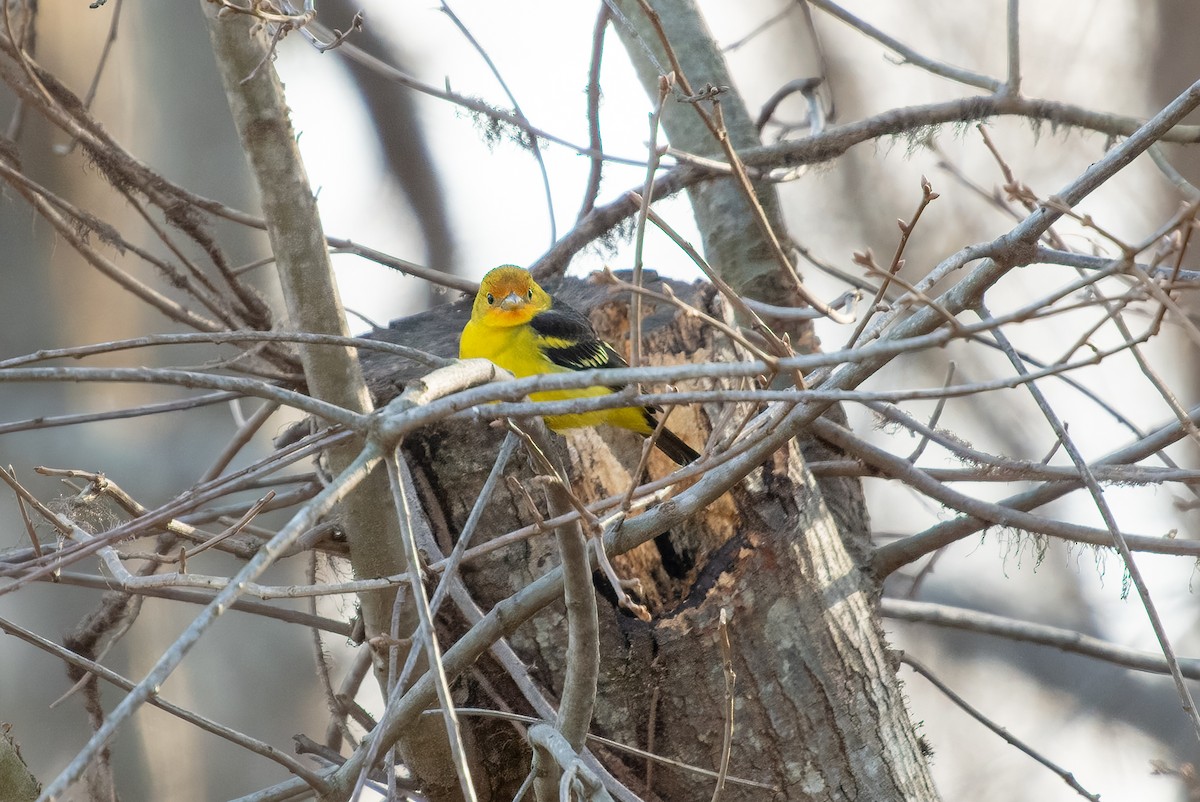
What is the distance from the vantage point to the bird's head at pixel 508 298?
328 cm

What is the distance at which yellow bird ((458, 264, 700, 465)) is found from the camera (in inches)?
126

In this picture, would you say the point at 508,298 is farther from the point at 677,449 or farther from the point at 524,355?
the point at 677,449

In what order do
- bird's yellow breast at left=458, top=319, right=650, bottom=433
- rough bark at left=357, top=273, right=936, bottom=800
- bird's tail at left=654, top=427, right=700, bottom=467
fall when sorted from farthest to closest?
bird's yellow breast at left=458, top=319, right=650, bottom=433, bird's tail at left=654, top=427, right=700, bottom=467, rough bark at left=357, top=273, right=936, bottom=800

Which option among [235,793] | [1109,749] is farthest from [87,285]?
[1109,749]

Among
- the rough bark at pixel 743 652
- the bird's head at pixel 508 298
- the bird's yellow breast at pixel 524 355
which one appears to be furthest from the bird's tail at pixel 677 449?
the bird's head at pixel 508 298

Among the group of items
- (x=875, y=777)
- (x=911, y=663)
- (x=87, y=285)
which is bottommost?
(x=875, y=777)

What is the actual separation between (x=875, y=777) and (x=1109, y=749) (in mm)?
6399

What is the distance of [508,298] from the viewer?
10.8 ft

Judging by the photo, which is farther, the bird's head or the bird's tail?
the bird's head

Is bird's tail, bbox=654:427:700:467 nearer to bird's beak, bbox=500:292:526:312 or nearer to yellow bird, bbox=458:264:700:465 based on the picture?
yellow bird, bbox=458:264:700:465

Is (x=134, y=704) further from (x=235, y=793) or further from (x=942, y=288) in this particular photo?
(x=942, y=288)

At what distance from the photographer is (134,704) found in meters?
0.89

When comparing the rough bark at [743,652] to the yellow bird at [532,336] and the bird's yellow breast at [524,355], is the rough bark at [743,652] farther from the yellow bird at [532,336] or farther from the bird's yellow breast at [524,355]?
the yellow bird at [532,336]

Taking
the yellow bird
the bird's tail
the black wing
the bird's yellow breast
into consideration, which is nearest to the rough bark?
the bird's tail
